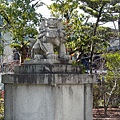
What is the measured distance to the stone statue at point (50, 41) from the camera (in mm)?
6559

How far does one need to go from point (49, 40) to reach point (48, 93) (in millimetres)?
1106

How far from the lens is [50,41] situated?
6.58 metres

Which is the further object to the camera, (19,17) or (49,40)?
(19,17)

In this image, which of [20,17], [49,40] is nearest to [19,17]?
[20,17]

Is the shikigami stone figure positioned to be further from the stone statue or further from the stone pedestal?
the stone pedestal

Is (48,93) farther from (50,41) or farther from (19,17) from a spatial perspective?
(19,17)

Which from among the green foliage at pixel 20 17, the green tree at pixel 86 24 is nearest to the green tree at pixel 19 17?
the green foliage at pixel 20 17

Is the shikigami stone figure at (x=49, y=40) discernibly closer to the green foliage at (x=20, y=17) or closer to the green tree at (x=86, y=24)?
the green foliage at (x=20, y=17)

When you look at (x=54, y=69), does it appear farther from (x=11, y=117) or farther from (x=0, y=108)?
(x=0, y=108)

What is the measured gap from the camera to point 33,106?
6.37 metres

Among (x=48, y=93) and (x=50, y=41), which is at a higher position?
(x=50, y=41)

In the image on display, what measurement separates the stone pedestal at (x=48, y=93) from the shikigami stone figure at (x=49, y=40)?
325mm

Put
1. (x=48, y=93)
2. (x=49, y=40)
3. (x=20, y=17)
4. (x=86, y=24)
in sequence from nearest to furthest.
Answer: (x=48, y=93) → (x=49, y=40) → (x=20, y=17) → (x=86, y=24)

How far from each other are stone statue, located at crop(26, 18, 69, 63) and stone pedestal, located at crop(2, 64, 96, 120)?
0.28 metres
